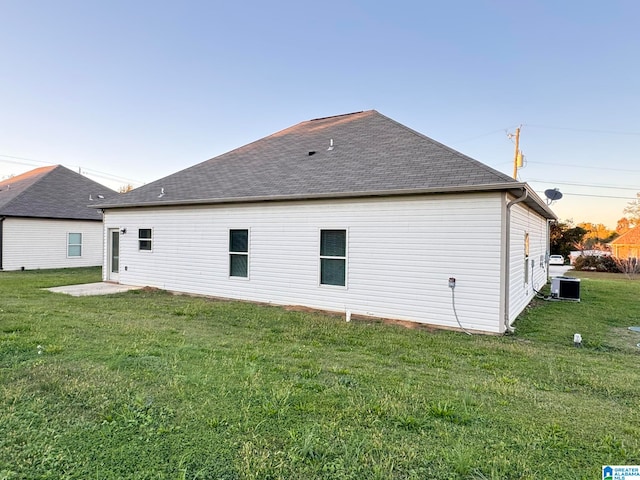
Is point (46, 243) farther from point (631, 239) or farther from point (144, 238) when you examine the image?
point (631, 239)

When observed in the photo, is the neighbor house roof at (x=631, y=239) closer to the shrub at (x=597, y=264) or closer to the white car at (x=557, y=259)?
the white car at (x=557, y=259)

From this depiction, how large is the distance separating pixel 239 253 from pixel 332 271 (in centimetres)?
283

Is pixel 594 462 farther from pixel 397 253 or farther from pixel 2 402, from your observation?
pixel 397 253

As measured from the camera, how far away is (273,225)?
892 centimetres

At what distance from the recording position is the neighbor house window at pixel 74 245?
17.9m

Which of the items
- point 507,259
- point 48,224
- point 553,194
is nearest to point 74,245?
point 48,224

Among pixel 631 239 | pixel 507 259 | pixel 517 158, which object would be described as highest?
pixel 517 158

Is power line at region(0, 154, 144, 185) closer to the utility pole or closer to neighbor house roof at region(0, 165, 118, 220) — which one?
neighbor house roof at region(0, 165, 118, 220)

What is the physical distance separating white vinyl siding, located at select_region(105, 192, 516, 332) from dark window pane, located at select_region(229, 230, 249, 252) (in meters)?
0.18

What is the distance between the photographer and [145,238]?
37.2 ft

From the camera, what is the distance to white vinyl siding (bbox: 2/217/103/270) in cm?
1608

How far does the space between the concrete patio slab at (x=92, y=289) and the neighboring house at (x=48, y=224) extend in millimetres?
7314

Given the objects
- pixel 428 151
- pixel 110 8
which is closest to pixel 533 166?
pixel 428 151

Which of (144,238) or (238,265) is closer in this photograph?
(238,265)
